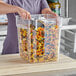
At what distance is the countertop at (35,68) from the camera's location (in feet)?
3.00

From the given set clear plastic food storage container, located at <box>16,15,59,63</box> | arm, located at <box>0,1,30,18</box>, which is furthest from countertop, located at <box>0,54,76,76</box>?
arm, located at <box>0,1,30,18</box>

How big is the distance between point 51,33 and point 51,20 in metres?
0.06

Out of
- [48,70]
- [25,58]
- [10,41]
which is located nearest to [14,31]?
[10,41]

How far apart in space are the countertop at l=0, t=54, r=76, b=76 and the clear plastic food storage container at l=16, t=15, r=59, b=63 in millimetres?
37

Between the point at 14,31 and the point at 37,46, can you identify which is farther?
the point at 14,31

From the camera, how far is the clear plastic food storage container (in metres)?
0.99

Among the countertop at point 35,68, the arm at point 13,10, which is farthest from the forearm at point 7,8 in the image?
the countertop at point 35,68

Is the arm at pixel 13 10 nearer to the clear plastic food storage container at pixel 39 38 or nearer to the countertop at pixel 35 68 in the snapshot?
the clear plastic food storage container at pixel 39 38

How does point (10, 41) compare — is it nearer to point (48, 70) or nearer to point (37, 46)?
point (37, 46)

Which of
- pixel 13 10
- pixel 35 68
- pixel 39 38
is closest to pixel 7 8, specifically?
pixel 13 10

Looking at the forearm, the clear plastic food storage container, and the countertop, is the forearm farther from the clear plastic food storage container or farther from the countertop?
the countertop

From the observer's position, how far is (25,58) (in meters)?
1.08

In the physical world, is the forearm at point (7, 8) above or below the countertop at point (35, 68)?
above

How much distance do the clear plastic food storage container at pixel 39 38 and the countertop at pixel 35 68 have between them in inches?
1.5
